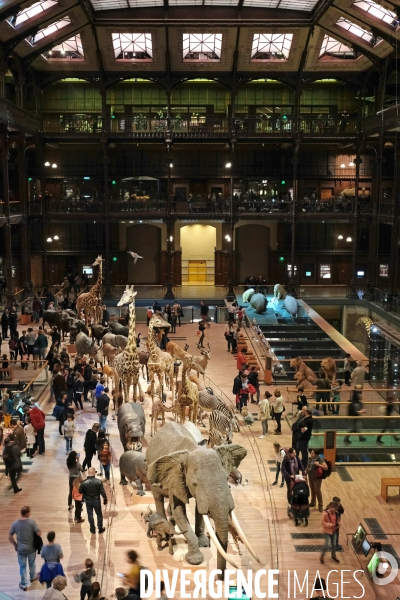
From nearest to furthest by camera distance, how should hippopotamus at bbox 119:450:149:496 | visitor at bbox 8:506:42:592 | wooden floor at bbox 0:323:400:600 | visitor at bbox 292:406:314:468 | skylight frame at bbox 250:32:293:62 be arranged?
1. visitor at bbox 8:506:42:592
2. wooden floor at bbox 0:323:400:600
3. hippopotamus at bbox 119:450:149:496
4. visitor at bbox 292:406:314:468
5. skylight frame at bbox 250:32:293:62

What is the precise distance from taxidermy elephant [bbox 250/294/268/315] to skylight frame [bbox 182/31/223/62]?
529 inches

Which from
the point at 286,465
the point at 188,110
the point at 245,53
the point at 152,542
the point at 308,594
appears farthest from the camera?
the point at 188,110

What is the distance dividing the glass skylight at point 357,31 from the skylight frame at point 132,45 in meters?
9.62

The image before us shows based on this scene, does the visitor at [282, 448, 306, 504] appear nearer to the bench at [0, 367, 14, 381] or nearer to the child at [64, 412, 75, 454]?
the child at [64, 412, 75, 454]

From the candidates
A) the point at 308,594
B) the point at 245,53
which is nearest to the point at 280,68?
the point at 245,53

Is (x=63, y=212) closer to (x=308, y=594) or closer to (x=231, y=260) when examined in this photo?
(x=231, y=260)

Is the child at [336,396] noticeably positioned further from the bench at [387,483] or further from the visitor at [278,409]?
the bench at [387,483]

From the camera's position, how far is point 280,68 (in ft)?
125

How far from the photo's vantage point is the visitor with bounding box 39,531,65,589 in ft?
33.9

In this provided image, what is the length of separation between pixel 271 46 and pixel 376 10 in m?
7.53

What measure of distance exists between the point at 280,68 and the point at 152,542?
3117 cm

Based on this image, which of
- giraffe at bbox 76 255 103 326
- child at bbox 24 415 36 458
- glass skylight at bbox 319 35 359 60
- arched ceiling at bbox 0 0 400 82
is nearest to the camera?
child at bbox 24 415 36 458

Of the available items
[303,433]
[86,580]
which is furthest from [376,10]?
[86,580]

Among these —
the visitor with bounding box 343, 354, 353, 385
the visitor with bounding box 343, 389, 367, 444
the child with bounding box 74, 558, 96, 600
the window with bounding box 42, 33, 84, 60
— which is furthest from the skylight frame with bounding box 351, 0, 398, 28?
the child with bounding box 74, 558, 96, 600
